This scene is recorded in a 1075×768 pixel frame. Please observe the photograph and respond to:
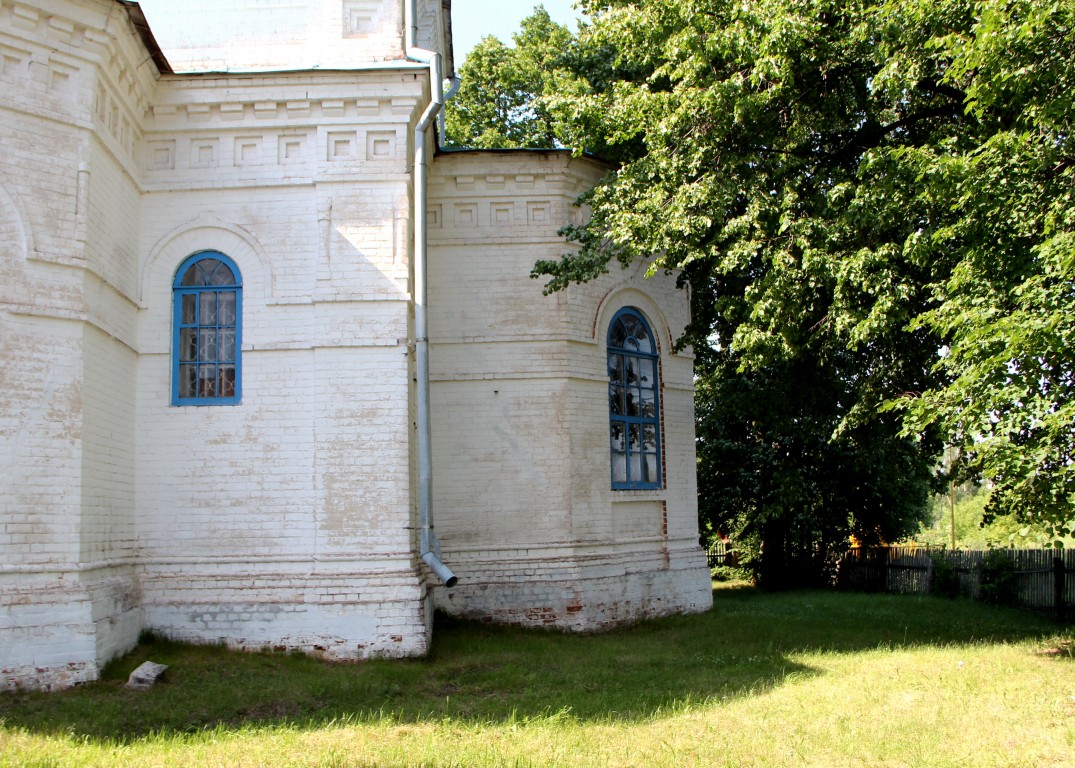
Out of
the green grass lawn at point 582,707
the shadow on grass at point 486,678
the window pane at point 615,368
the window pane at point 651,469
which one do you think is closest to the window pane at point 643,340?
the window pane at point 615,368

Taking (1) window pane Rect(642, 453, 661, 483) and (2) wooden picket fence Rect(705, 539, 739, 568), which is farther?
(2) wooden picket fence Rect(705, 539, 739, 568)

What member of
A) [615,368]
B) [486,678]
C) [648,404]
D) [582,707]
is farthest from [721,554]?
[582,707]

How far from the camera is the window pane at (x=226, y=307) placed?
1073cm

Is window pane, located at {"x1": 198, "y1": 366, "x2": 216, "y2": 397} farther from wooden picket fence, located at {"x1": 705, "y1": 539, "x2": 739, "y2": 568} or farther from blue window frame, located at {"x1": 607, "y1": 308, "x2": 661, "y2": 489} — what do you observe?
wooden picket fence, located at {"x1": 705, "y1": 539, "x2": 739, "y2": 568}

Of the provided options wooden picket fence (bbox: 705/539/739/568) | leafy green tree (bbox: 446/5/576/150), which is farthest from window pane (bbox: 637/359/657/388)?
wooden picket fence (bbox: 705/539/739/568)

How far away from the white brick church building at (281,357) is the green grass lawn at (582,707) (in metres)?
0.79

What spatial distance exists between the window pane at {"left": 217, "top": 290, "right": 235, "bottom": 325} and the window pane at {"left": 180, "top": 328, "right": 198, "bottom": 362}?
0.36 metres

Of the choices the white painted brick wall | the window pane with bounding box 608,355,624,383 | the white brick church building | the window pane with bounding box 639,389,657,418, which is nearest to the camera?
the white brick church building

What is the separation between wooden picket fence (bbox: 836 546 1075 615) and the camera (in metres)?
16.2

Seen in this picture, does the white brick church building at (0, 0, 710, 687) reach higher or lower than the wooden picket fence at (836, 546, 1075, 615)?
higher

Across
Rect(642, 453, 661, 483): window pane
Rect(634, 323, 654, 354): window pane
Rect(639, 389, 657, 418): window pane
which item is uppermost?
Rect(634, 323, 654, 354): window pane

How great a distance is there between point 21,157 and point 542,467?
6.87 metres

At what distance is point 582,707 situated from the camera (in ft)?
25.8

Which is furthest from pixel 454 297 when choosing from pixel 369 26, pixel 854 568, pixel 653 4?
pixel 854 568
